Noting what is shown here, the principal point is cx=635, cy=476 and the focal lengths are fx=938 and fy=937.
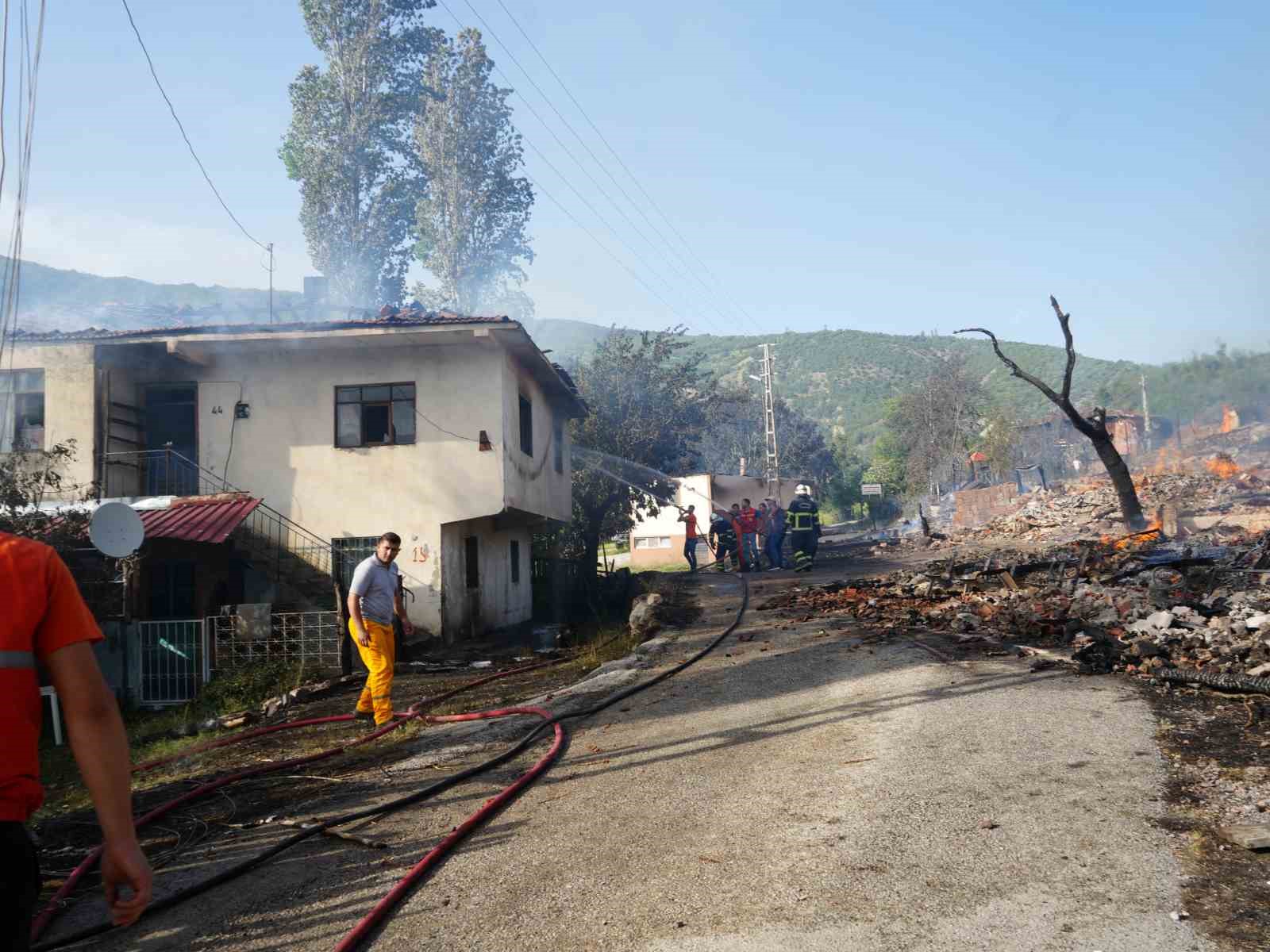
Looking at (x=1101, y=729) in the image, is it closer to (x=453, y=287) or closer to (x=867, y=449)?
(x=453, y=287)

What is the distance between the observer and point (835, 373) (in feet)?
406

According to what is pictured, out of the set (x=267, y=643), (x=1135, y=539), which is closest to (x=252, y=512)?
(x=267, y=643)

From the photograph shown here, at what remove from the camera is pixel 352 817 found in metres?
5.54

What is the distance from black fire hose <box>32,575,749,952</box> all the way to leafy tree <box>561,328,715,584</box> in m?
19.0

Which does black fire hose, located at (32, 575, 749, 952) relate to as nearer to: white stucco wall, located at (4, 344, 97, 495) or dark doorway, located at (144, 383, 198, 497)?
dark doorway, located at (144, 383, 198, 497)

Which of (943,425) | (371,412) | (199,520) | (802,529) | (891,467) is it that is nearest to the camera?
(199,520)

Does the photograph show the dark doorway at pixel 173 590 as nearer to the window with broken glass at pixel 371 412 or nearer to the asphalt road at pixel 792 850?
the window with broken glass at pixel 371 412

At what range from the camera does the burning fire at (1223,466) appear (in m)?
26.9

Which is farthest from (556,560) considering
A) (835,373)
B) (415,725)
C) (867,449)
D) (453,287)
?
(835,373)

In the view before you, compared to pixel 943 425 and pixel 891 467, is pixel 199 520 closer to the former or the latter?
pixel 943 425

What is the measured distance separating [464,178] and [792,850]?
1234 inches

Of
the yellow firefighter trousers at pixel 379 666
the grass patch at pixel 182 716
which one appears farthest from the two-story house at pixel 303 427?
the yellow firefighter trousers at pixel 379 666

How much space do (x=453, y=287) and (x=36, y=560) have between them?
106ft

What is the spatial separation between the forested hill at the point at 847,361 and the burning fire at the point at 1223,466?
12334mm
